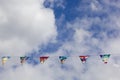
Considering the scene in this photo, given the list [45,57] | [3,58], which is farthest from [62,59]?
[3,58]

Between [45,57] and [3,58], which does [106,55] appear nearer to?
[45,57]

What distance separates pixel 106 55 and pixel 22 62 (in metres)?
11.4

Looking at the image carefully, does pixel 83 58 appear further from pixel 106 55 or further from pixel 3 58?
pixel 3 58

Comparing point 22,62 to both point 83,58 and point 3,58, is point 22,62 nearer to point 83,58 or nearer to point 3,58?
point 3,58

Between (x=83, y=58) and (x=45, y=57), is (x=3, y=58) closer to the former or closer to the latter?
(x=45, y=57)

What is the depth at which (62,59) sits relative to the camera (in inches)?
2512

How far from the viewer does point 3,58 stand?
210 feet

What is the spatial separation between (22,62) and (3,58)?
2.64 metres

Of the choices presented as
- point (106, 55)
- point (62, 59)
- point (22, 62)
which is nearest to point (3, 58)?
point (22, 62)

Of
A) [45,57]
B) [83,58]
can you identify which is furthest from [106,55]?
[45,57]

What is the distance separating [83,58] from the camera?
206 feet

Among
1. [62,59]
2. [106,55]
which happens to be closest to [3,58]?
[62,59]

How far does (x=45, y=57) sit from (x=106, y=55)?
8343 mm

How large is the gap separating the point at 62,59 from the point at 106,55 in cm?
613
